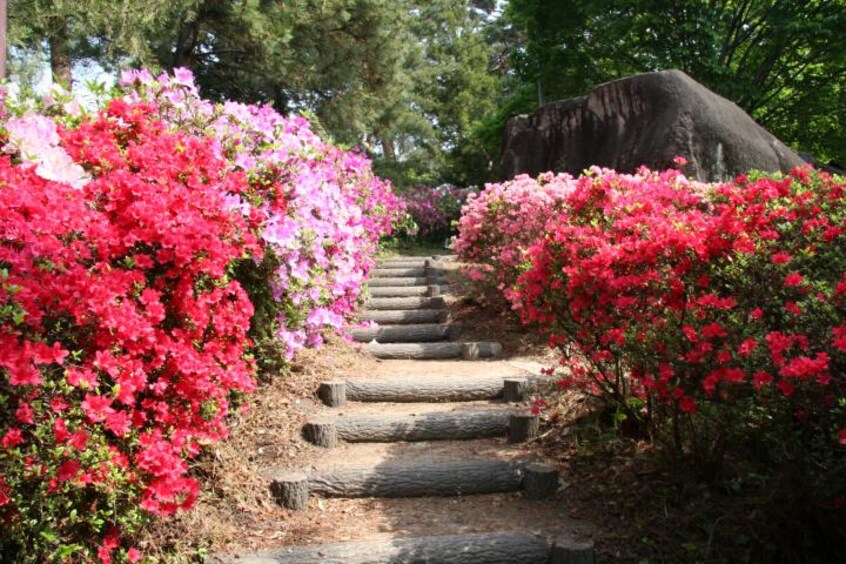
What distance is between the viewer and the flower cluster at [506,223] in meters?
6.18

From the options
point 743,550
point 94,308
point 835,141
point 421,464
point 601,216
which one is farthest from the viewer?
point 835,141

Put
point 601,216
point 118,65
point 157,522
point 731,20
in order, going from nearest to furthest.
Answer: point 157,522 → point 601,216 → point 118,65 → point 731,20

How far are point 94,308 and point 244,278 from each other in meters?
1.59

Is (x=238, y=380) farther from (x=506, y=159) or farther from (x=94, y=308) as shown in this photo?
(x=506, y=159)

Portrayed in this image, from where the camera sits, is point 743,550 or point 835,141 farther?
point 835,141

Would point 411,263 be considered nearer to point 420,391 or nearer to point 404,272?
point 404,272

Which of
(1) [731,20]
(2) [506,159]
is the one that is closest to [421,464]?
(2) [506,159]

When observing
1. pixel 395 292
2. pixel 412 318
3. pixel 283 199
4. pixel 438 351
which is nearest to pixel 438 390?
pixel 438 351

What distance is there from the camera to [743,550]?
2750 mm

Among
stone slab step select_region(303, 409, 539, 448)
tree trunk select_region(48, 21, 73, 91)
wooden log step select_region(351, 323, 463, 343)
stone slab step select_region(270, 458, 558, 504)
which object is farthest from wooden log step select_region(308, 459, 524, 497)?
tree trunk select_region(48, 21, 73, 91)

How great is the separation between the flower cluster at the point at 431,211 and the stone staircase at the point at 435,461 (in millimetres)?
7932

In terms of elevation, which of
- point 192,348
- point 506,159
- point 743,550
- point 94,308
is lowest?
point 743,550

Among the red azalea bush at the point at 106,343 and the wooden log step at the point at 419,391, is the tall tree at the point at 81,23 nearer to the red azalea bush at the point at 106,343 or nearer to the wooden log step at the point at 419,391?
the wooden log step at the point at 419,391

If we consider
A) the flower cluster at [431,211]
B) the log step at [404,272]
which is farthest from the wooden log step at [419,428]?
the flower cluster at [431,211]
